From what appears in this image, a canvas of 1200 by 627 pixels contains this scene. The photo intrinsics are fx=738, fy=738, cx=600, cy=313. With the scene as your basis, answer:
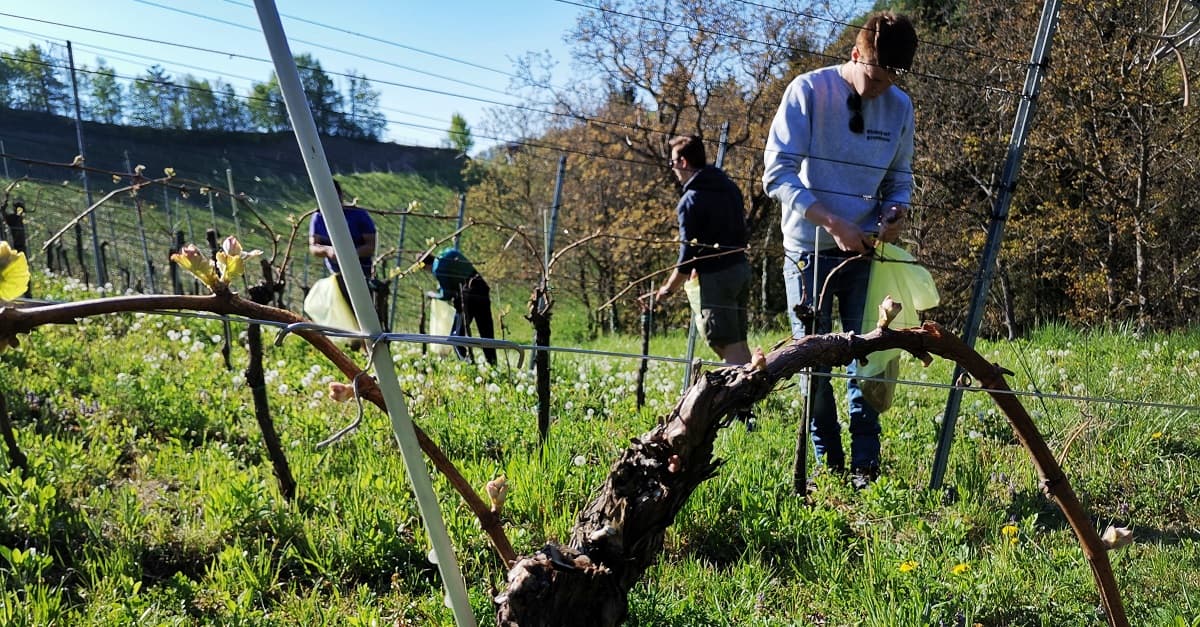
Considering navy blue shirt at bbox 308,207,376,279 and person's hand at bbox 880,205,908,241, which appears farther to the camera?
navy blue shirt at bbox 308,207,376,279

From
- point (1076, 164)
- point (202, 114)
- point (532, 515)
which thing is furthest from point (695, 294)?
point (202, 114)

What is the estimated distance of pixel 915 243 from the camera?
13.0 m

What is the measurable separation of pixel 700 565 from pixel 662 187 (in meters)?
17.3

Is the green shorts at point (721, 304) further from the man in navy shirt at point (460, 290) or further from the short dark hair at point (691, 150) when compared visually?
the man in navy shirt at point (460, 290)

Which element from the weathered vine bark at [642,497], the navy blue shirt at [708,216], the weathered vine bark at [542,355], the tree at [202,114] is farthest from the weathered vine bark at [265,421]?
the tree at [202,114]

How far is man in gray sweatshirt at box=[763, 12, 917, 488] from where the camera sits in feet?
10.1

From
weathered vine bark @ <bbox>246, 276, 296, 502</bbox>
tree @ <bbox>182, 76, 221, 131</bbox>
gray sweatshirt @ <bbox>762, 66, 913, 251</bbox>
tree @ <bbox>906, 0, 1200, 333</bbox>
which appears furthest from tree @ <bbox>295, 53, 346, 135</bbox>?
tree @ <bbox>182, 76, 221, 131</bbox>

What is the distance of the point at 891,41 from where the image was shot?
290 centimetres

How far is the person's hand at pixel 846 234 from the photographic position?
295 cm

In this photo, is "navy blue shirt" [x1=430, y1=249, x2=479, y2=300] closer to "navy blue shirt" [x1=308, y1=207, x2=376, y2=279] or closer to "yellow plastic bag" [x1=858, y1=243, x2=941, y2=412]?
"navy blue shirt" [x1=308, y1=207, x2=376, y2=279]

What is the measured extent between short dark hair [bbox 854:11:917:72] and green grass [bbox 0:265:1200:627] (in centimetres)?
157

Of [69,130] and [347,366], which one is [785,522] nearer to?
[347,366]

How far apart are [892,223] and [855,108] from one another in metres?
0.52

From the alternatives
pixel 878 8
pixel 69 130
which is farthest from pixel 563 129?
pixel 69 130
